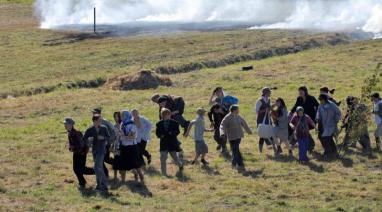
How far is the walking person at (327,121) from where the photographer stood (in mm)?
19497

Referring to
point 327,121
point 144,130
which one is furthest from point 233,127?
point 327,121

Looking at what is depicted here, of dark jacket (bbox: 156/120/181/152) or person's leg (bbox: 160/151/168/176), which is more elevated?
dark jacket (bbox: 156/120/181/152)

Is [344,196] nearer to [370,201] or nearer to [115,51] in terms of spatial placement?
[370,201]

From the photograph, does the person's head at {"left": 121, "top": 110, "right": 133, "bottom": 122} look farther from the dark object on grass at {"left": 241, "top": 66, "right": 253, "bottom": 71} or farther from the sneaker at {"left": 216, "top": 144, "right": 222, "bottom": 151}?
the dark object on grass at {"left": 241, "top": 66, "right": 253, "bottom": 71}

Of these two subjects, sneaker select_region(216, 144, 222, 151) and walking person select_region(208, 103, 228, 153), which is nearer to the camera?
walking person select_region(208, 103, 228, 153)

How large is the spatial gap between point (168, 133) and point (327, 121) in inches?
162

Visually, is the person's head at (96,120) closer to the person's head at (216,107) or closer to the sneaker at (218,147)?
the person's head at (216,107)

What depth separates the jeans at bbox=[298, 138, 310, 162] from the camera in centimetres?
1925

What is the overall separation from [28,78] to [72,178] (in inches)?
939

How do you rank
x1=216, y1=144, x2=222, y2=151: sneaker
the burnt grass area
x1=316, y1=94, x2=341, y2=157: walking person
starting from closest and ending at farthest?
x1=316, y1=94, x2=341, y2=157: walking person → x1=216, y1=144, x2=222, y2=151: sneaker → the burnt grass area

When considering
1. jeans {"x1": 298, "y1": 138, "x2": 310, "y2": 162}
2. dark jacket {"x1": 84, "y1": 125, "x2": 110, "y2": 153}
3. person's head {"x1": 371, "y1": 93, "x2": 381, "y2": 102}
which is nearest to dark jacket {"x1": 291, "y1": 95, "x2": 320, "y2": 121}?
jeans {"x1": 298, "y1": 138, "x2": 310, "y2": 162}

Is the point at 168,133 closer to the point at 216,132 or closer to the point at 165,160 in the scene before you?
the point at 165,160

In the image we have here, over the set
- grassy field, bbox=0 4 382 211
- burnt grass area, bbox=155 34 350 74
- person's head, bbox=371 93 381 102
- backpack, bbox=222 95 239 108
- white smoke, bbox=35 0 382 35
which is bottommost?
grassy field, bbox=0 4 382 211

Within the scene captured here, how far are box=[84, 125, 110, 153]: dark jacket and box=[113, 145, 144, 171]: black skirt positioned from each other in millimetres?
833
